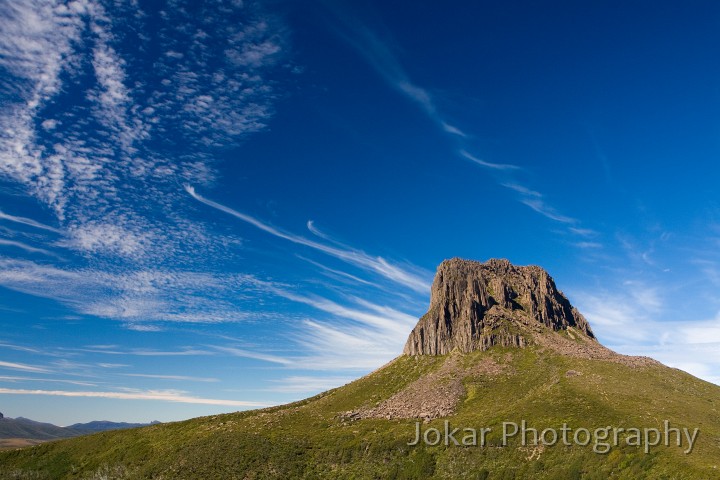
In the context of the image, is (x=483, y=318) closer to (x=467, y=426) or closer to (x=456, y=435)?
(x=467, y=426)

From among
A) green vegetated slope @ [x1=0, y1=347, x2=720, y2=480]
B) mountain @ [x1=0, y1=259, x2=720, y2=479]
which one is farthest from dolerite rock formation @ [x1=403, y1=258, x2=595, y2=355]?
green vegetated slope @ [x1=0, y1=347, x2=720, y2=480]

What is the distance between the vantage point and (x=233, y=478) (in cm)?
9788

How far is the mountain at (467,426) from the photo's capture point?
77500 mm

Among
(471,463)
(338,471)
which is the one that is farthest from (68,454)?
(471,463)

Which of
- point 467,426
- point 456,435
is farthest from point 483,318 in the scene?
point 456,435

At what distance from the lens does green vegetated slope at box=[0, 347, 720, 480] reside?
250 feet

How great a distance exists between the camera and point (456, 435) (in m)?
100

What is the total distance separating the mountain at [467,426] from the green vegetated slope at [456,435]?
14.8 inches

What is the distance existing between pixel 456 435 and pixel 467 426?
14.4 feet

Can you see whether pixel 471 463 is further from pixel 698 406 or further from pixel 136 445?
pixel 136 445

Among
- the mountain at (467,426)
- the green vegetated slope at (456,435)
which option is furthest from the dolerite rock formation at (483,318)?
the green vegetated slope at (456,435)

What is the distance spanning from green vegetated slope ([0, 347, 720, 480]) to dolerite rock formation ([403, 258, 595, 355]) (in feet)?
30.0

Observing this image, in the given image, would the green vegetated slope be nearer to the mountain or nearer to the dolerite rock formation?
the mountain

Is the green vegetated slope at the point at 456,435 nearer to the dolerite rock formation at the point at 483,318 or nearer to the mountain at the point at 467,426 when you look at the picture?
the mountain at the point at 467,426
